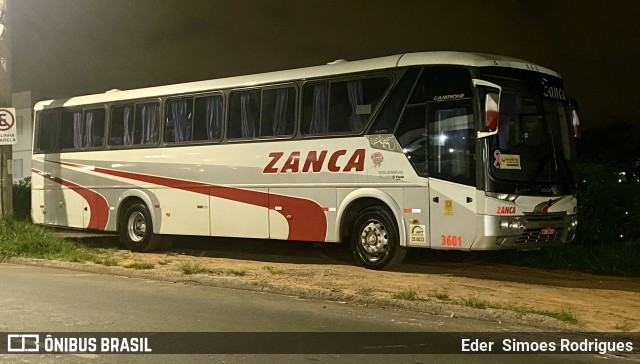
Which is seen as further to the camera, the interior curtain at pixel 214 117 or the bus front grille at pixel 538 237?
the interior curtain at pixel 214 117

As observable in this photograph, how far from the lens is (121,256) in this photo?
15.9m

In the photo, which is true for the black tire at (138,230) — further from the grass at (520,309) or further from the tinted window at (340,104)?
the grass at (520,309)

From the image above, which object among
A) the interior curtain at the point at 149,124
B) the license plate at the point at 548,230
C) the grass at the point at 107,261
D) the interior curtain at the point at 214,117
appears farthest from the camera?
the interior curtain at the point at 149,124

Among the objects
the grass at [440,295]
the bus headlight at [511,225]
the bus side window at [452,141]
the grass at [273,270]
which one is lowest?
the grass at [440,295]

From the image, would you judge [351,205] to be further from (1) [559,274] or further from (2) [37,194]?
(2) [37,194]

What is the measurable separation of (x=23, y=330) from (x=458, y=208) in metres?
6.62

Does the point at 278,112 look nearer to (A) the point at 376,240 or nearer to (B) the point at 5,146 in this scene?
(A) the point at 376,240

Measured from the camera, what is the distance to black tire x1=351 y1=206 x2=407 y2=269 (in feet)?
41.9

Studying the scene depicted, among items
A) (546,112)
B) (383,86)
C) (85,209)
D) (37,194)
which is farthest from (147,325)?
(37,194)

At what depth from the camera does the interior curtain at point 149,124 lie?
1658cm

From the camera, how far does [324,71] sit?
1374 centimetres

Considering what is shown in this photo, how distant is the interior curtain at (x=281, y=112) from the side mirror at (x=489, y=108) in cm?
396

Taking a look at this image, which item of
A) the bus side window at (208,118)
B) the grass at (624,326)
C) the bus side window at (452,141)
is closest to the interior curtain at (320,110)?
the bus side window at (452,141)

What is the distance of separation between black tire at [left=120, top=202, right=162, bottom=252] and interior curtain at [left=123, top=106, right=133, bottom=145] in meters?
1.44
